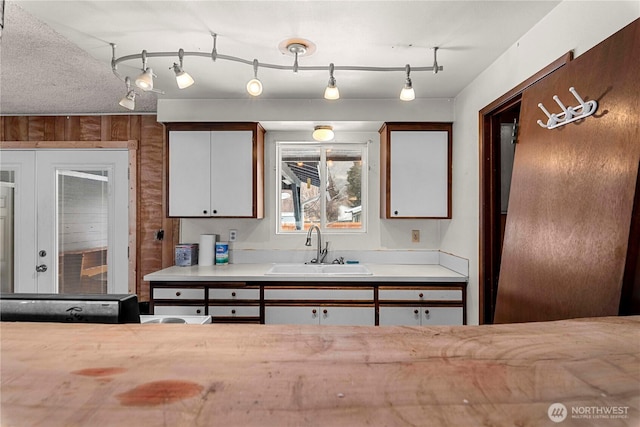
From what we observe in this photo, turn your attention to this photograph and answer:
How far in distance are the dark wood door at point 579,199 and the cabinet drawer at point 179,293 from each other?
209cm

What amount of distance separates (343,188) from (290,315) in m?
1.37

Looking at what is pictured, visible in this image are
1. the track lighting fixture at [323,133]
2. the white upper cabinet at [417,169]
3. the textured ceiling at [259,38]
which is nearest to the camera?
the textured ceiling at [259,38]

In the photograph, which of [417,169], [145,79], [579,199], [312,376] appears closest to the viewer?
[312,376]

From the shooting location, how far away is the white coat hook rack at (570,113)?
1.28 m

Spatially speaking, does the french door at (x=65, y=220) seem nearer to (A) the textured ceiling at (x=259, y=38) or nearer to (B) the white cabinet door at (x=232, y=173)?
(A) the textured ceiling at (x=259, y=38)

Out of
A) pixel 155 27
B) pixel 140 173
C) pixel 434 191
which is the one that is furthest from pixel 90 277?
pixel 434 191

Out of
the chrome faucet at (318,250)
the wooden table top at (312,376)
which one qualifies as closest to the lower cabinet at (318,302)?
the chrome faucet at (318,250)

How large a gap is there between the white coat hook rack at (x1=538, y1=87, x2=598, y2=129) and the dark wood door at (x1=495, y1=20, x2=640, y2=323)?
2 centimetres

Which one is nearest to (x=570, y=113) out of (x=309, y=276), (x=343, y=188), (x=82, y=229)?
(x=309, y=276)

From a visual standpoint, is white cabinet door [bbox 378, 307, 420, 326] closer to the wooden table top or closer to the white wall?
the white wall

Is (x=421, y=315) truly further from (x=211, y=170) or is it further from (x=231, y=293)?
(x=211, y=170)

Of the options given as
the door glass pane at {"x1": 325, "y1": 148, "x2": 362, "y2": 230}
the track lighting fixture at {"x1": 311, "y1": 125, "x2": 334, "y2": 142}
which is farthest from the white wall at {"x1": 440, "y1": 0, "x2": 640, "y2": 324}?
the track lighting fixture at {"x1": 311, "y1": 125, "x2": 334, "y2": 142}

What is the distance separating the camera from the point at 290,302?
273 centimetres

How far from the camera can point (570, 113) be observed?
138 cm
